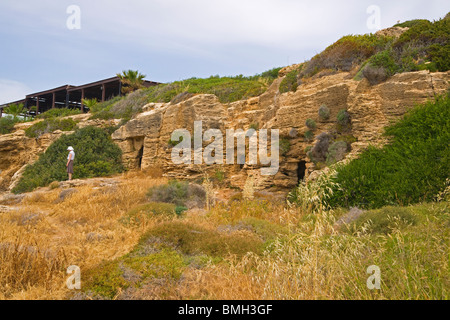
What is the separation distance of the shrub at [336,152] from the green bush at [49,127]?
639 inches

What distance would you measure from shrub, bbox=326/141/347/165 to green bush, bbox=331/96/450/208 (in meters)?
1.02

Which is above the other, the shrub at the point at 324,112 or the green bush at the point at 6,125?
the green bush at the point at 6,125

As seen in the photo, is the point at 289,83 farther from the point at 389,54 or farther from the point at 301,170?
the point at 389,54

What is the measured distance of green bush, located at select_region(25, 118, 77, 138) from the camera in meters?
20.6

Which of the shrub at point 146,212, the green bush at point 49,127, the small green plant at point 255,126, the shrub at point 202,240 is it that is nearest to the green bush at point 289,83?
the small green plant at point 255,126

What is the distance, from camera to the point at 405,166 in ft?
23.0

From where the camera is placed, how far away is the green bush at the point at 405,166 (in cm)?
653

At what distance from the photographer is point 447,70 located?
9.27 metres

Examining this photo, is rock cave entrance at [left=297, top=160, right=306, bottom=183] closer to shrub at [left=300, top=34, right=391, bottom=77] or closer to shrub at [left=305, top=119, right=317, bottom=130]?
shrub at [left=305, top=119, right=317, bottom=130]

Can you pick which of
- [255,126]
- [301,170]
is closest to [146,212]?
[301,170]

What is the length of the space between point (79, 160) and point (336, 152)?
42.2ft

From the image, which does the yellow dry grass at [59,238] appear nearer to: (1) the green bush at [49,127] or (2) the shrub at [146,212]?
(2) the shrub at [146,212]
